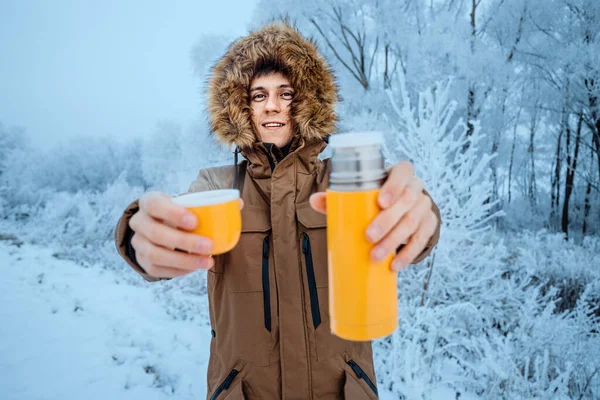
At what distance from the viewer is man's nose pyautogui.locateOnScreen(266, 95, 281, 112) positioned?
1798 mm

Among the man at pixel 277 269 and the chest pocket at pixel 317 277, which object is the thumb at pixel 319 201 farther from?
the chest pocket at pixel 317 277

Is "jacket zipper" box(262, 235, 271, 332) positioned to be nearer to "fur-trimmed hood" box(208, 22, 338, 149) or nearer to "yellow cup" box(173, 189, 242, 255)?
"yellow cup" box(173, 189, 242, 255)

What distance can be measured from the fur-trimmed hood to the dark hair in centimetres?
1

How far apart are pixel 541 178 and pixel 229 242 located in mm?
17670

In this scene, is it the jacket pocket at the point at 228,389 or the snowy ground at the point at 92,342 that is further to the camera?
the snowy ground at the point at 92,342

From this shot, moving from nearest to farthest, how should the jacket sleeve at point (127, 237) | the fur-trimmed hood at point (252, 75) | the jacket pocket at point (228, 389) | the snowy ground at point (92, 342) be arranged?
the jacket sleeve at point (127, 237) < the jacket pocket at point (228, 389) < the fur-trimmed hood at point (252, 75) < the snowy ground at point (92, 342)

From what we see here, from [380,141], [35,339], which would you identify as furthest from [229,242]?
[35,339]

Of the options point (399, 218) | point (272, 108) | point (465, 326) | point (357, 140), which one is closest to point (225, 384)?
point (399, 218)

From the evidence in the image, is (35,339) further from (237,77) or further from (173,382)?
(237,77)

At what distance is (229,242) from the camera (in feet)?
2.83

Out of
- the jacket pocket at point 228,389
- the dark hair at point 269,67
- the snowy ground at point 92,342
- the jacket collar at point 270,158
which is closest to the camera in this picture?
the jacket pocket at point 228,389

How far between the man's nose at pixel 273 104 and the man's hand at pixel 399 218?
3.60 ft

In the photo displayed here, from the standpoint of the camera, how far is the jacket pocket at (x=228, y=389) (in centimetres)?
135

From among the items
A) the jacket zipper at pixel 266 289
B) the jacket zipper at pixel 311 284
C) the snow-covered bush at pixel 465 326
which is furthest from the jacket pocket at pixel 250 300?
the snow-covered bush at pixel 465 326
